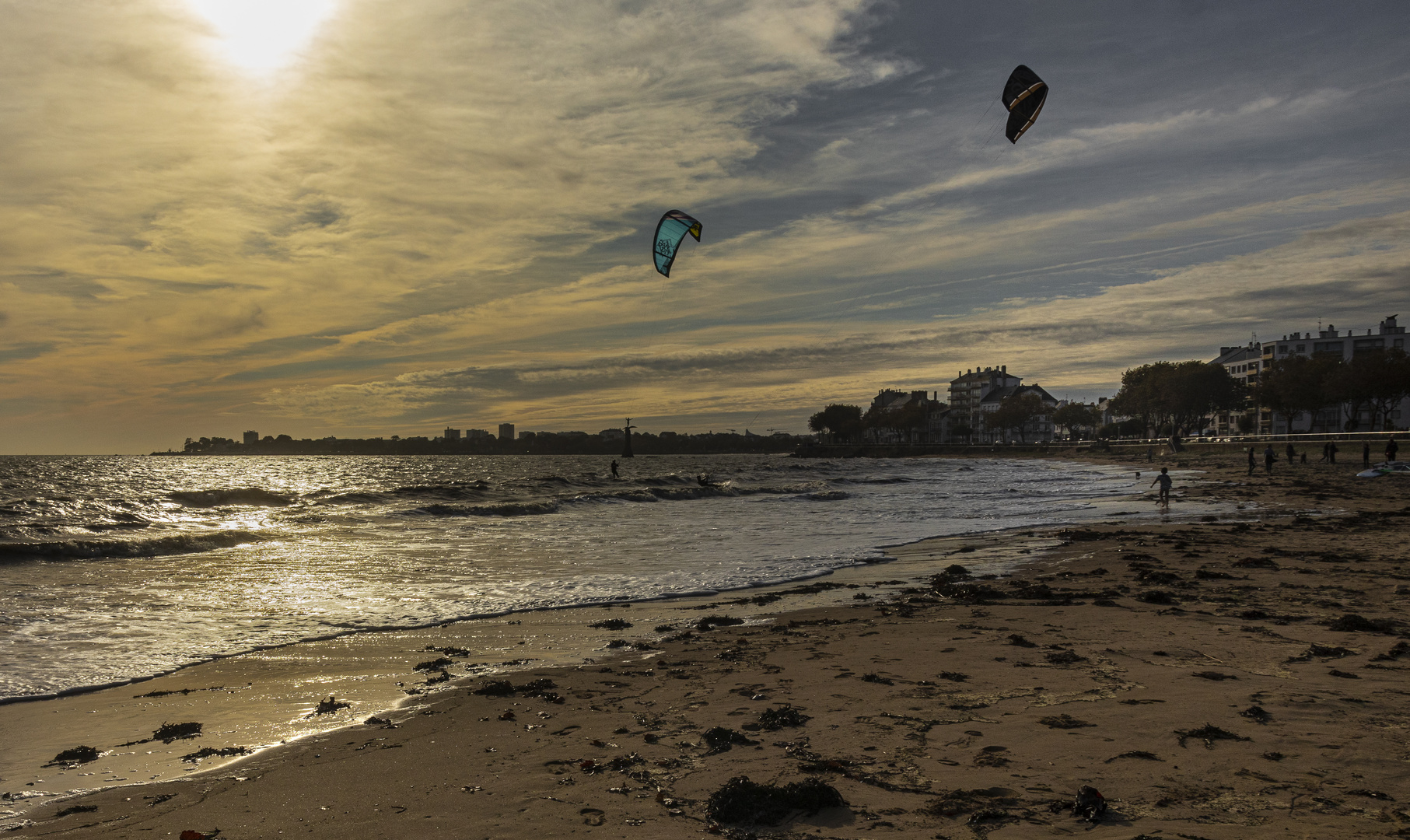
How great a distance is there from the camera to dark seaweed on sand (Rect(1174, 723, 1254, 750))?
15.6 ft

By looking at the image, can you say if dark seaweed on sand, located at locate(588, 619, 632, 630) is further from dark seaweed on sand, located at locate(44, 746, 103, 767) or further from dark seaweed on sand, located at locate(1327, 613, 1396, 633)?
dark seaweed on sand, located at locate(1327, 613, 1396, 633)

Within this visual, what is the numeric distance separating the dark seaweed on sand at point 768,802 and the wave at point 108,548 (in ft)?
63.7

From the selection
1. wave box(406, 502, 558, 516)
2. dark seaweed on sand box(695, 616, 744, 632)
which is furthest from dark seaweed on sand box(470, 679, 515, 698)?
wave box(406, 502, 558, 516)

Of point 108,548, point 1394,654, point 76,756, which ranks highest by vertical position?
point 1394,654

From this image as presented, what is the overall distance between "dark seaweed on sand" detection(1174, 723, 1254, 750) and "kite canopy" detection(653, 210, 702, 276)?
63.8ft

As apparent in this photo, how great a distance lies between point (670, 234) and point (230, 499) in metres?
30.1

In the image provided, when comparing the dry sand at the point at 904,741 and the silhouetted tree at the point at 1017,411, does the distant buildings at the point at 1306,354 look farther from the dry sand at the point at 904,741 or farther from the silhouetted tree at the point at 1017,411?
the dry sand at the point at 904,741

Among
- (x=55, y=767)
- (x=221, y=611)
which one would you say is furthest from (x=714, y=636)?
(x=221, y=611)

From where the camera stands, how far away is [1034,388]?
635ft

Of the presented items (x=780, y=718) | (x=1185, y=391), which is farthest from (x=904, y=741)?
(x=1185, y=391)

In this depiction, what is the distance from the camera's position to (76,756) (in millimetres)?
5465

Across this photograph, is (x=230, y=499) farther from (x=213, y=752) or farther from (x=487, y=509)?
(x=213, y=752)

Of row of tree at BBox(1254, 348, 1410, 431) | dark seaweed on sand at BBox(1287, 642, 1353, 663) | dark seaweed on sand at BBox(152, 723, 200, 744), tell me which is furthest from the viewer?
row of tree at BBox(1254, 348, 1410, 431)

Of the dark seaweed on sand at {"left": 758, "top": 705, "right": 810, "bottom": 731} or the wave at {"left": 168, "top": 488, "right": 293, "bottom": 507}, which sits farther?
the wave at {"left": 168, "top": 488, "right": 293, "bottom": 507}
